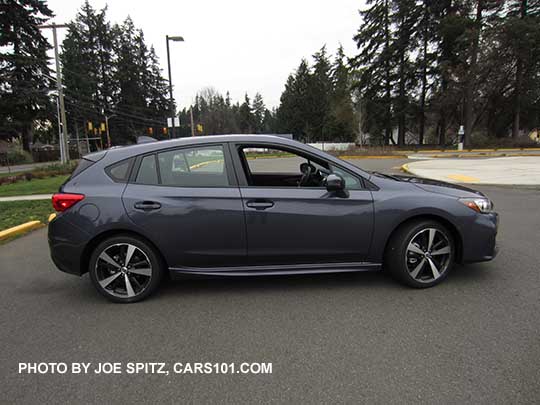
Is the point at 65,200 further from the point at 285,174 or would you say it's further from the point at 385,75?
the point at 385,75

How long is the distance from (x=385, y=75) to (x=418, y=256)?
45.2m

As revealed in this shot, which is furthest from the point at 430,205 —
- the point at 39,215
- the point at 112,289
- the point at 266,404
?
the point at 39,215

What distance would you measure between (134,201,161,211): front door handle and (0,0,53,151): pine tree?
139 feet

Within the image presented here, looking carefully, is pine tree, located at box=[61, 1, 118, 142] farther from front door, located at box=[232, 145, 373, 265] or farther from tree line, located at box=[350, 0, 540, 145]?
front door, located at box=[232, 145, 373, 265]

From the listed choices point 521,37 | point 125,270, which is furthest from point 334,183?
point 521,37

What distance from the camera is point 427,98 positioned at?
40.4m

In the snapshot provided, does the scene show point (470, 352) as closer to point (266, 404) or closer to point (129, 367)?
point (266, 404)

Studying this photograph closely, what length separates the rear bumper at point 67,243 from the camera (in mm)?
3201

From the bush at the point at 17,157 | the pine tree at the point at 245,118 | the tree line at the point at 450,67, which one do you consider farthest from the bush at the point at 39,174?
the pine tree at the point at 245,118

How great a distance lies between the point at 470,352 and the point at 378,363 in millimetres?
721

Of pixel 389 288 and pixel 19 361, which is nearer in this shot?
pixel 19 361

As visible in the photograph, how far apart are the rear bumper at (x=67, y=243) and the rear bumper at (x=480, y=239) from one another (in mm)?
3926

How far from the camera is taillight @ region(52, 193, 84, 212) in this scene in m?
3.21

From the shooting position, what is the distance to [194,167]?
3422mm
